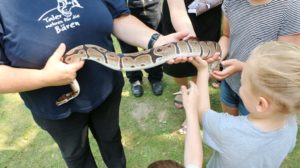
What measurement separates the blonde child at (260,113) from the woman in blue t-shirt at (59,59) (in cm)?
60

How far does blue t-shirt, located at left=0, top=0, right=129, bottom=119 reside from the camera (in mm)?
1772

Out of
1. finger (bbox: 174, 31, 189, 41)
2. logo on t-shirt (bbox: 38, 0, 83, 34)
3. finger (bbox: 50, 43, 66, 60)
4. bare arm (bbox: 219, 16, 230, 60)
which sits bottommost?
bare arm (bbox: 219, 16, 230, 60)

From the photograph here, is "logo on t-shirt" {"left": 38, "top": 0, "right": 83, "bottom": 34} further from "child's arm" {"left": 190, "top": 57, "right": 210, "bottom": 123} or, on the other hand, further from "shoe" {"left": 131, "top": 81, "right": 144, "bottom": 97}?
"shoe" {"left": 131, "top": 81, "right": 144, "bottom": 97}

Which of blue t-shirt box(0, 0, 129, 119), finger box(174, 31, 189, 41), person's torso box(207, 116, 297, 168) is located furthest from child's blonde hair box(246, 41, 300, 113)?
blue t-shirt box(0, 0, 129, 119)

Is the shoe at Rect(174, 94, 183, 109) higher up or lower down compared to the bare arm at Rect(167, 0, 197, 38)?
lower down

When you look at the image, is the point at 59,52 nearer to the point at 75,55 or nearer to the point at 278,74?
the point at 75,55

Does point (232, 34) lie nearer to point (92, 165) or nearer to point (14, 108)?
point (92, 165)

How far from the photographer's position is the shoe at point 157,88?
14.1ft

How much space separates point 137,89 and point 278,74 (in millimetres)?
2934

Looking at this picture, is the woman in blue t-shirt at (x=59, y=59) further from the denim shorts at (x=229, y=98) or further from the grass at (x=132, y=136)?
the grass at (x=132, y=136)

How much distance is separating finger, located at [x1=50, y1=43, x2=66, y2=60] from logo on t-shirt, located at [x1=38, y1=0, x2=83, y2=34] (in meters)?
0.08

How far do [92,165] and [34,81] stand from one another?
120cm

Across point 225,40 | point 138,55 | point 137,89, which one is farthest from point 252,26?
point 137,89

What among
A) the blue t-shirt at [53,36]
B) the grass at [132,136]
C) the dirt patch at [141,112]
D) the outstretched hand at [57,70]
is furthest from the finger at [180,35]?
the dirt patch at [141,112]
